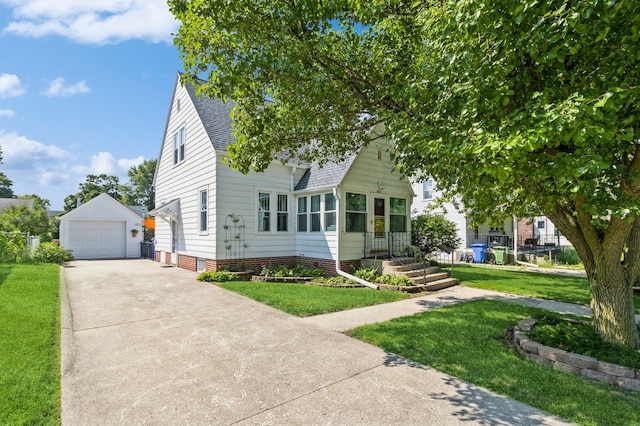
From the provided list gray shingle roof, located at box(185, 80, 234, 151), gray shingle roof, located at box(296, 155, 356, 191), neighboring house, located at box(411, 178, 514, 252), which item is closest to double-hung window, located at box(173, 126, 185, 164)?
gray shingle roof, located at box(185, 80, 234, 151)

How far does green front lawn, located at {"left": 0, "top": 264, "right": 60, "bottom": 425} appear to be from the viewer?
9.88ft

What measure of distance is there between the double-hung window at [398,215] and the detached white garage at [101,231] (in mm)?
18392

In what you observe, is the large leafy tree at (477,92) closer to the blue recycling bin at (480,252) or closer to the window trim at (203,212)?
the window trim at (203,212)

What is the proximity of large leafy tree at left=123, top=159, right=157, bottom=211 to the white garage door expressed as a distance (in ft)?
102

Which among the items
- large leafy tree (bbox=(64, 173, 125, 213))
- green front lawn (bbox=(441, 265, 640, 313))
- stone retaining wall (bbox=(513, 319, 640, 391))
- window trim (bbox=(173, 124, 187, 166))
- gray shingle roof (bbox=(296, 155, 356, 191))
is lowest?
green front lawn (bbox=(441, 265, 640, 313))

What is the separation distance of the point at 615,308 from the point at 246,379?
16.8ft

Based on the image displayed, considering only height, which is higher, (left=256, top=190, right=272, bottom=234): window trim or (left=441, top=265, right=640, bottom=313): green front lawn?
(left=256, top=190, right=272, bottom=234): window trim

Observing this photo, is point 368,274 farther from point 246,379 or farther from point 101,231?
point 101,231

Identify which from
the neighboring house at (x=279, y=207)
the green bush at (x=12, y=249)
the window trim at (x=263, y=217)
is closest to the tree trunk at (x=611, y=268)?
the neighboring house at (x=279, y=207)

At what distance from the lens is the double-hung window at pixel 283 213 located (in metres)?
12.9

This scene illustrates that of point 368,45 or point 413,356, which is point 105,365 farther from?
point 368,45

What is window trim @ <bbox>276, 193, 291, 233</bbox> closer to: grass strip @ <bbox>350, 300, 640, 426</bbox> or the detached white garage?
grass strip @ <bbox>350, 300, 640, 426</bbox>

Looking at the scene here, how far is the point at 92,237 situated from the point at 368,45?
22567 mm

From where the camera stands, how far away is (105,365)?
4188 millimetres
